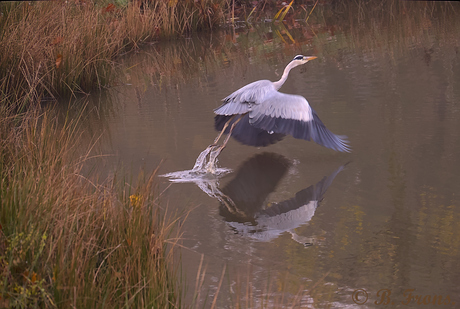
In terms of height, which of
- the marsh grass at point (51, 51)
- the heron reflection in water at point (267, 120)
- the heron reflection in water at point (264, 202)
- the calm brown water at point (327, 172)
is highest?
the marsh grass at point (51, 51)

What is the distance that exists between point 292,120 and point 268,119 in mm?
200

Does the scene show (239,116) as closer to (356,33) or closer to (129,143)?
(129,143)

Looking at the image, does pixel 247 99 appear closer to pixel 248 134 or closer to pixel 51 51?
pixel 248 134

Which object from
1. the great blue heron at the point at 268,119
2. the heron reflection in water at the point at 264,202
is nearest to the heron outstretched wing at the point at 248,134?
the great blue heron at the point at 268,119

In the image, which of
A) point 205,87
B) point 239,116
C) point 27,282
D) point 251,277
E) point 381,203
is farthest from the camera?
point 205,87

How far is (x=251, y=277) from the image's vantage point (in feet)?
10.9

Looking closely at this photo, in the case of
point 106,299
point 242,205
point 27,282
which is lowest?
point 242,205

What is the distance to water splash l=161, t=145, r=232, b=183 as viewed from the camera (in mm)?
4848

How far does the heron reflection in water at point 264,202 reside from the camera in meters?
4.00

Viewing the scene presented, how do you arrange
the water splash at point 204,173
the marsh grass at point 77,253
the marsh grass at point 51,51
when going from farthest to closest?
the marsh grass at point 51,51 → the water splash at point 204,173 → the marsh grass at point 77,253

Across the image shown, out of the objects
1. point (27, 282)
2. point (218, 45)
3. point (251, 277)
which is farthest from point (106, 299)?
point (218, 45)

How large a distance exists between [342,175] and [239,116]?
1.15 metres

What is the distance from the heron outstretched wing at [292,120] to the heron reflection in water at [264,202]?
0.28 metres

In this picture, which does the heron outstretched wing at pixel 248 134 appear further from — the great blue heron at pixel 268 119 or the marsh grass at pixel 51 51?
the marsh grass at pixel 51 51
